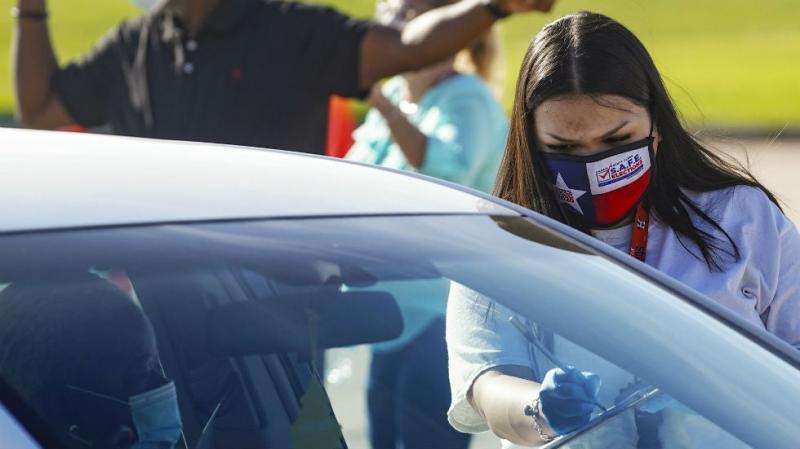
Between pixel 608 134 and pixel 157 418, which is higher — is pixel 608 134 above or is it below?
above

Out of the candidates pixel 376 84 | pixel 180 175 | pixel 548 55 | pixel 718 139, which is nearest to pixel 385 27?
pixel 376 84

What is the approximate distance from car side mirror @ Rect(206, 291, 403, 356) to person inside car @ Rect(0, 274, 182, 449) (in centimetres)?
10

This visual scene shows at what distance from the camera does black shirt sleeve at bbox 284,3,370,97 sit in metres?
4.57

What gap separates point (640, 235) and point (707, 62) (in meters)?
24.5

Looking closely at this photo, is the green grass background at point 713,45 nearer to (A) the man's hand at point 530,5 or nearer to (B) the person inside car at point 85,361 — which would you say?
(A) the man's hand at point 530,5

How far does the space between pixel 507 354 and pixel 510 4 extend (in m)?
2.22

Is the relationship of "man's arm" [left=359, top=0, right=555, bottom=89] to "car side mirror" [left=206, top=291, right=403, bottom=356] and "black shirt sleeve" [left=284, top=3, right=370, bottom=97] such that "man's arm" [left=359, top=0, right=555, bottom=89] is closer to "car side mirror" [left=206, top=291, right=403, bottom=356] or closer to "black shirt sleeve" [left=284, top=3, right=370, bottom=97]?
"black shirt sleeve" [left=284, top=3, right=370, bottom=97]

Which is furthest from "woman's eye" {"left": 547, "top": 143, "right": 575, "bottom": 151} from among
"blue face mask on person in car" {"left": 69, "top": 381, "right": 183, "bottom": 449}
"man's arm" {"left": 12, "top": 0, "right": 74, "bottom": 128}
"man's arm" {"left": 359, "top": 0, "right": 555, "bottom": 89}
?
"man's arm" {"left": 12, "top": 0, "right": 74, "bottom": 128}

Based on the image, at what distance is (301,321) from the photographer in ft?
6.56

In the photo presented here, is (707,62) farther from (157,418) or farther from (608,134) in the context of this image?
(157,418)

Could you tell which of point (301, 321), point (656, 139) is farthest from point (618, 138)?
point (301, 321)

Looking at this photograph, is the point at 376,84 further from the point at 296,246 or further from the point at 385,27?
the point at 296,246

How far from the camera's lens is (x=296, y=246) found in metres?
2.01

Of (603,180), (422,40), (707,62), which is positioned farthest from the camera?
(707,62)
